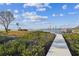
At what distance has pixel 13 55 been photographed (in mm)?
2250

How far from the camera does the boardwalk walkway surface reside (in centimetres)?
225

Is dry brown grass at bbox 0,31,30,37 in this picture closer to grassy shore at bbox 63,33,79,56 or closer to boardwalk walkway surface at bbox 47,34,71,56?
boardwalk walkway surface at bbox 47,34,71,56

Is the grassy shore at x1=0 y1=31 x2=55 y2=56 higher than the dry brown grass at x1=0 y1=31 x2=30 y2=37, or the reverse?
the dry brown grass at x1=0 y1=31 x2=30 y2=37

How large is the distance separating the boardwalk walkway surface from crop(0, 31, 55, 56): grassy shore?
0.05 metres

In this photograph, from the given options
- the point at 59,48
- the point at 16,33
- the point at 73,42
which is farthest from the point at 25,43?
the point at 73,42

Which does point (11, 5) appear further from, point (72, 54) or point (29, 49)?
point (72, 54)

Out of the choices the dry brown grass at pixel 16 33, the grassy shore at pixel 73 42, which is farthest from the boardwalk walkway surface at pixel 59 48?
the dry brown grass at pixel 16 33

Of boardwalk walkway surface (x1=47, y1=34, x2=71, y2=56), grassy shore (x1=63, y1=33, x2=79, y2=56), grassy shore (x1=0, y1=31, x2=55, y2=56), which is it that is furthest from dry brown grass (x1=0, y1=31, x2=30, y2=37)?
grassy shore (x1=63, y1=33, x2=79, y2=56)

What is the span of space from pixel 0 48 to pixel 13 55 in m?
0.17

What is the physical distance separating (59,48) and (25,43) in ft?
1.29

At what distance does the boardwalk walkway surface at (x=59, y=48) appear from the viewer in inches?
88.6

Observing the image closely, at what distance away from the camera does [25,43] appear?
2289 mm

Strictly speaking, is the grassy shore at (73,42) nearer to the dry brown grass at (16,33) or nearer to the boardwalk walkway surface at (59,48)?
the boardwalk walkway surface at (59,48)

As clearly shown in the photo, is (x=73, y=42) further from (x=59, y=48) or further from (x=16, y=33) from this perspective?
(x=16, y=33)
